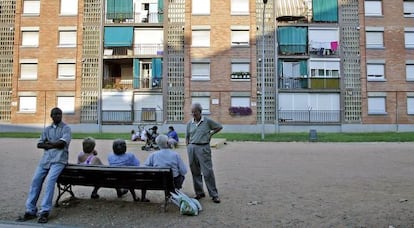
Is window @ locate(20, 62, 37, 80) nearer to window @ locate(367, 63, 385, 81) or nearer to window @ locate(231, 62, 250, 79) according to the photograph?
window @ locate(231, 62, 250, 79)

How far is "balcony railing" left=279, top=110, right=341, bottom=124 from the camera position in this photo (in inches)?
1230

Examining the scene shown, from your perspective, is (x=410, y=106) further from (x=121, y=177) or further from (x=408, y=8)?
(x=121, y=177)

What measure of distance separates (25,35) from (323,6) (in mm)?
25318

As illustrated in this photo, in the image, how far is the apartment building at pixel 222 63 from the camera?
3130 cm

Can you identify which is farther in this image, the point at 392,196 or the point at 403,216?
the point at 392,196

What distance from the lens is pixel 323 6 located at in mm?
32094

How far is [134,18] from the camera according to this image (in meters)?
32.8

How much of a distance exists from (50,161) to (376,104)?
Result: 3079cm

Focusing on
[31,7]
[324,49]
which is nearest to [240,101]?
[324,49]

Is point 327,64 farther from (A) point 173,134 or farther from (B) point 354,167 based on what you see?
(B) point 354,167

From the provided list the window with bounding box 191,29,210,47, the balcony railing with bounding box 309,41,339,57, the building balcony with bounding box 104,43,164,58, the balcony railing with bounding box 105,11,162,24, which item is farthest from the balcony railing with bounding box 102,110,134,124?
the balcony railing with bounding box 309,41,339,57

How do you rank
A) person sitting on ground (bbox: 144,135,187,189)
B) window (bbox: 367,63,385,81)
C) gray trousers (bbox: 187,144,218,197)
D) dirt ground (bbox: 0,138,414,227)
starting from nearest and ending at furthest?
dirt ground (bbox: 0,138,414,227) < person sitting on ground (bbox: 144,135,187,189) < gray trousers (bbox: 187,144,218,197) < window (bbox: 367,63,385,81)

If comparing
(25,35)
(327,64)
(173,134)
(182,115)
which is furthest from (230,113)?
(25,35)

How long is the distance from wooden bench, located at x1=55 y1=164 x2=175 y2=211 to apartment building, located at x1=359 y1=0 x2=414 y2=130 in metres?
29.0
